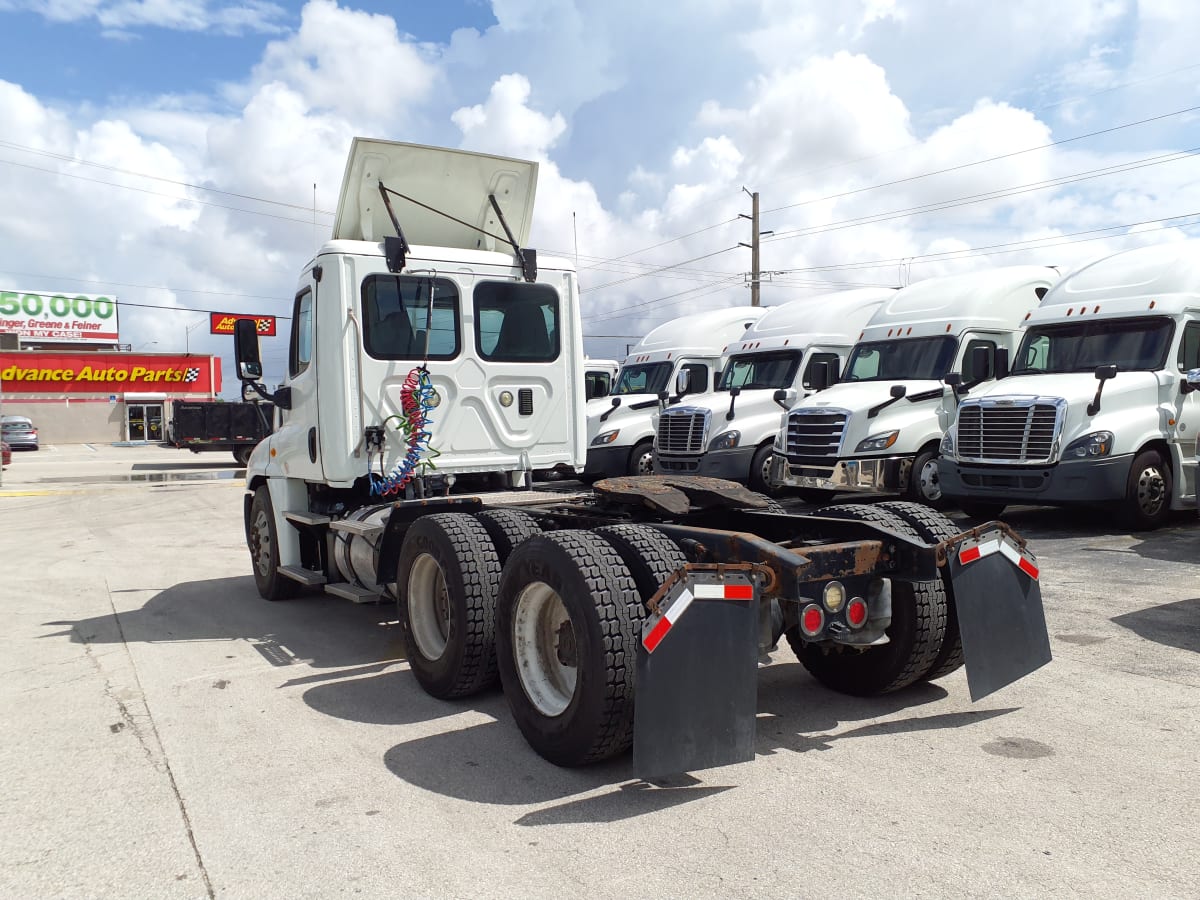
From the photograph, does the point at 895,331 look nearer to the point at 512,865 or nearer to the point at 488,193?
the point at 488,193

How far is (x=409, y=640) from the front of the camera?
5301 millimetres

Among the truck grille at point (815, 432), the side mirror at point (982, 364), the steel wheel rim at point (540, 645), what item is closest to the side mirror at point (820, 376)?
the truck grille at point (815, 432)

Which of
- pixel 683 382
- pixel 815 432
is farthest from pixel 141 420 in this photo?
pixel 815 432

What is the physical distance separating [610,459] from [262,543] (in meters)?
9.26

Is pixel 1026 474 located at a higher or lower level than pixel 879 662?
higher

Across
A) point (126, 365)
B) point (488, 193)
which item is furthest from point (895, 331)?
point (126, 365)

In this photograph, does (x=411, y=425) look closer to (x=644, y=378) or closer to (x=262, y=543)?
(x=262, y=543)

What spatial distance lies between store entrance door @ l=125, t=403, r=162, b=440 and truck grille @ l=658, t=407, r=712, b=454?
149ft

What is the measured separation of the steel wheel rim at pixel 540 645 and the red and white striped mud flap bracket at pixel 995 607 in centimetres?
176

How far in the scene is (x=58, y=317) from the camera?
58.2 metres

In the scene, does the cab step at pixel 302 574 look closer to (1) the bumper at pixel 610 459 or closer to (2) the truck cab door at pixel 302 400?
(2) the truck cab door at pixel 302 400

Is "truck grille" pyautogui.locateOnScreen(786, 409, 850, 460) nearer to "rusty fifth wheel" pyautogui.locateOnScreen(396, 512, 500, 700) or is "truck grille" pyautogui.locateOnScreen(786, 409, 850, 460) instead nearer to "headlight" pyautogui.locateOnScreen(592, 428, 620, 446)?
"headlight" pyautogui.locateOnScreen(592, 428, 620, 446)

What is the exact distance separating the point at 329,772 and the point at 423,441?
2898 mm

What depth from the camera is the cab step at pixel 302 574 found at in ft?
22.1
